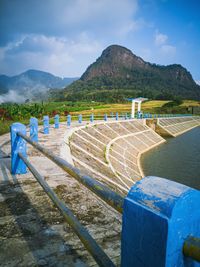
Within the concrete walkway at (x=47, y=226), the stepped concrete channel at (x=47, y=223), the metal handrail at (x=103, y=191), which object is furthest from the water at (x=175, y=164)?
the metal handrail at (x=103, y=191)

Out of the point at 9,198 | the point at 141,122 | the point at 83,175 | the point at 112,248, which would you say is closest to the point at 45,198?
the point at 9,198

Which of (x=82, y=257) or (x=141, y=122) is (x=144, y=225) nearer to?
(x=82, y=257)

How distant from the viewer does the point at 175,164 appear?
22.1 meters

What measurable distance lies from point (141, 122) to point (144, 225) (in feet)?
116

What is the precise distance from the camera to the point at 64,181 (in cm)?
455

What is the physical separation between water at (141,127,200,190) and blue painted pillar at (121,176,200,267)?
16099 mm

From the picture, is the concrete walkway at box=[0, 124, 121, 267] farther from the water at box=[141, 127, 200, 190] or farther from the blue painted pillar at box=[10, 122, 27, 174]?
the water at box=[141, 127, 200, 190]

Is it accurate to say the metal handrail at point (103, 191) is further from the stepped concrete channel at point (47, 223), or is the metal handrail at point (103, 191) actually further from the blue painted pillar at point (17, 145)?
the blue painted pillar at point (17, 145)

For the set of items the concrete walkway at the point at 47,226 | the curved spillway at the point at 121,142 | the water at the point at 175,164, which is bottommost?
the water at the point at 175,164

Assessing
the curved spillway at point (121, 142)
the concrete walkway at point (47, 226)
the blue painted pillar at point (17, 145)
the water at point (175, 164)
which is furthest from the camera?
the water at point (175, 164)

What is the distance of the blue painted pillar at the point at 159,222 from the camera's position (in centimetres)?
95

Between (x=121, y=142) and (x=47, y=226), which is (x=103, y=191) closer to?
(x=47, y=226)

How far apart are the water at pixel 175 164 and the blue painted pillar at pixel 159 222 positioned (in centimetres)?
1610

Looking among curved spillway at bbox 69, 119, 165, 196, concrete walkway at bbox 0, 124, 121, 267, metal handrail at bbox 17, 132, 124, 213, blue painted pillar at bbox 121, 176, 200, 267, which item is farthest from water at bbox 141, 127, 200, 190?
blue painted pillar at bbox 121, 176, 200, 267
